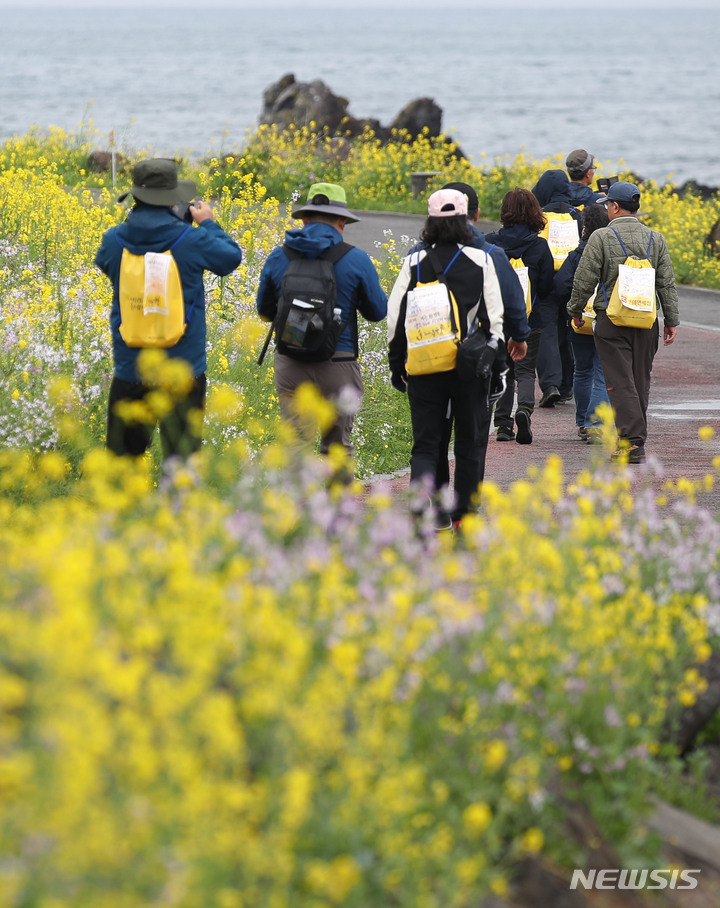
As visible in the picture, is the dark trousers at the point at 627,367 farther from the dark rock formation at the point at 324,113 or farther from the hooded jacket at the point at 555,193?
the dark rock formation at the point at 324,113

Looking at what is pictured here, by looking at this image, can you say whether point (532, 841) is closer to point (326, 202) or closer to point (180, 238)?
point (180, 238)

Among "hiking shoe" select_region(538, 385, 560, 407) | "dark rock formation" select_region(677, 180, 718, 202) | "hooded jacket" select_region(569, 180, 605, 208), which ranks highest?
"hooded jacket" select_region(569, 180, 605, 208)

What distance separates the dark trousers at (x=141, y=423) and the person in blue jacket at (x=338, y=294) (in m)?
0.59

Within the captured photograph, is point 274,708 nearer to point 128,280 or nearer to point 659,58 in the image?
point 128,280

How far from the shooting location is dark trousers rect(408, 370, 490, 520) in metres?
6.47

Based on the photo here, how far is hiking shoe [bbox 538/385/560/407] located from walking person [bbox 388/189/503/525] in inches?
184

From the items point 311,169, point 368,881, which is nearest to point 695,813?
point 368,881

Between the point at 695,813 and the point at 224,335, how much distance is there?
5.41 m

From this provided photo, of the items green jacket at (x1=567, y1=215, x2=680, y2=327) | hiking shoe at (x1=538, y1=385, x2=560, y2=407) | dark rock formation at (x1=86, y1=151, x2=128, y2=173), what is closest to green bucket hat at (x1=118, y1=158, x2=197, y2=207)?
green jacket at (x1=567, y1=215, x2=680, y2=327)

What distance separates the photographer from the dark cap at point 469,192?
22.2 ft

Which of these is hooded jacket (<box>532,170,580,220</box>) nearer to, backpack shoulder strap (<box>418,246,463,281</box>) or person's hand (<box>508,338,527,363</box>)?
person's hand (<box>508,338,527,363</box>)

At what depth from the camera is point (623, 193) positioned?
28.1 feet

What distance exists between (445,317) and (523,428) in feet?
11.6

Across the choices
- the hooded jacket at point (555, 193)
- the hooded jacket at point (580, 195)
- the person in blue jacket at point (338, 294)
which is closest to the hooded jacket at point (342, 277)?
the person in blue jacket at point (338, 294)
